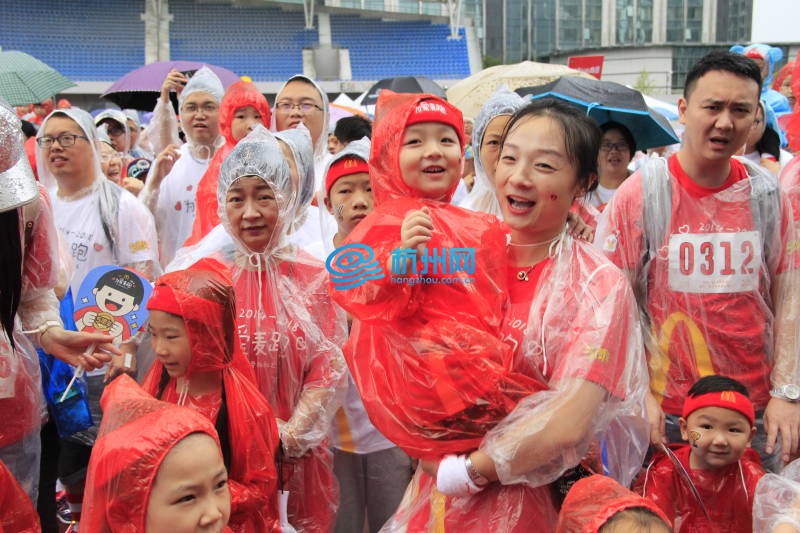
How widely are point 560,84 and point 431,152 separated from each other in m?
3.53

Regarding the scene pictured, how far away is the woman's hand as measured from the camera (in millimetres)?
2377

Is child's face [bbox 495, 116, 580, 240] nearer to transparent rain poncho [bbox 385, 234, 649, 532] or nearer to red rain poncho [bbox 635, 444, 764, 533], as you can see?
transparent rain poncho [bbox 385, 234, 649, 532]

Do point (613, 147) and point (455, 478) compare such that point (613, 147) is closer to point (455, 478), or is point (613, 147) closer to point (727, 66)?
point (727, 66)

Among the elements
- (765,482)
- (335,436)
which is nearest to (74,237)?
(335,436)

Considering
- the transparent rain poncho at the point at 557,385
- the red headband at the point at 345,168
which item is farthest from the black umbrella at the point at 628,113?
the transparent rain poncho at the point at 557,385

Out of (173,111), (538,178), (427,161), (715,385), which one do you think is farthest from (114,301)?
(173,111)

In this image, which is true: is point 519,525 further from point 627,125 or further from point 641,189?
point 627,125

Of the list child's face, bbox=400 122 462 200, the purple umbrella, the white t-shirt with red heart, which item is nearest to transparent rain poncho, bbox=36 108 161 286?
the white t-shirt with red heart

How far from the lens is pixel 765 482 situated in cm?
224

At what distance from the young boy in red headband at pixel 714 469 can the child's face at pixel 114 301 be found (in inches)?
72.3

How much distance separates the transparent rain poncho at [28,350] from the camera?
2.36 m

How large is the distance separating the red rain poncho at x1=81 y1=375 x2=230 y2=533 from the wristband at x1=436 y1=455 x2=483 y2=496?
642 millimetres

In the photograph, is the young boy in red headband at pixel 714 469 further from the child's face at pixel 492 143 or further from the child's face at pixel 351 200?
the child's face at pixel 351 200

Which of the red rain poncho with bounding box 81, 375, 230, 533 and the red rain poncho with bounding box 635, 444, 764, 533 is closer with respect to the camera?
the red rain poncho with bounding box 81, 375, 230, 533
